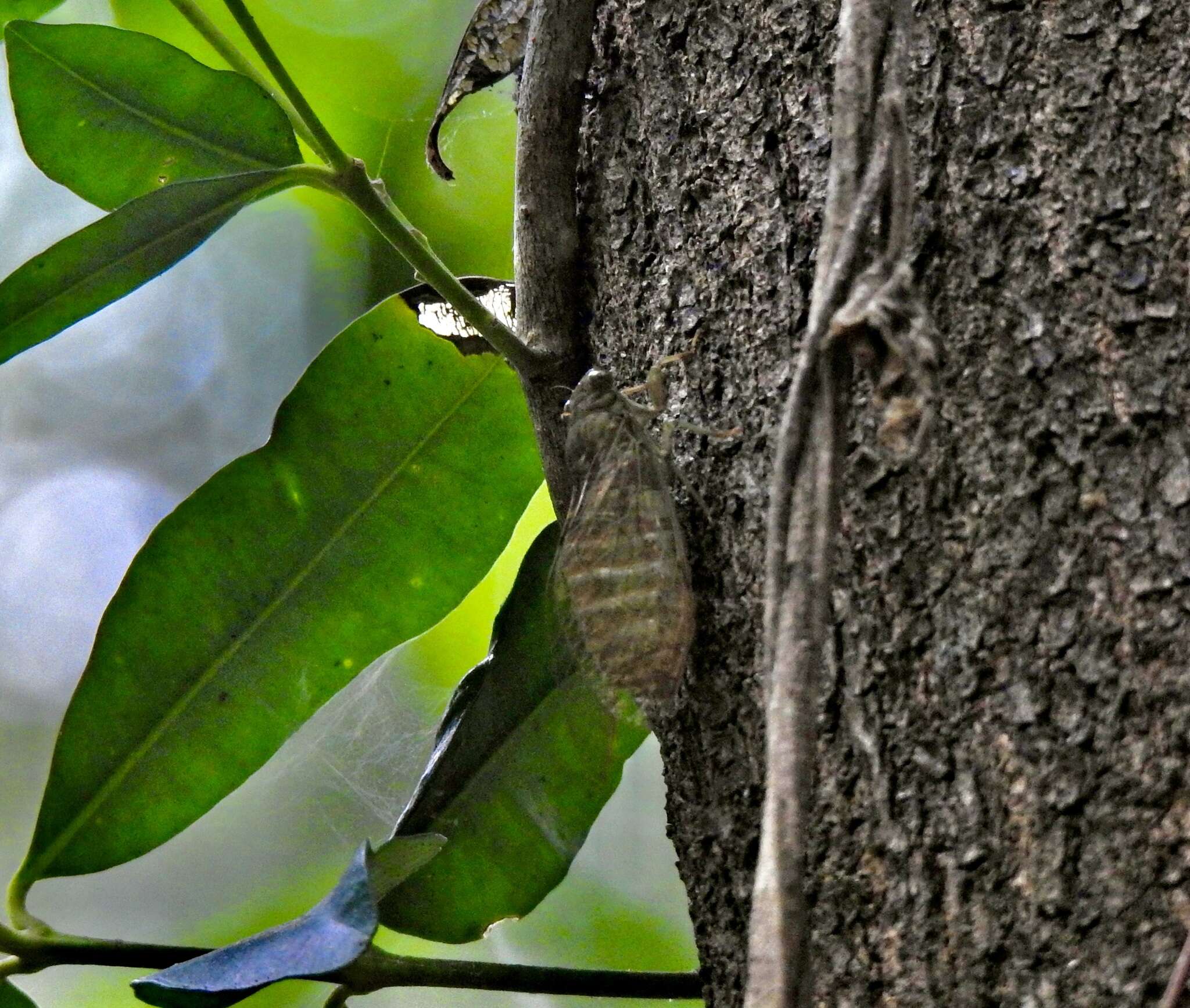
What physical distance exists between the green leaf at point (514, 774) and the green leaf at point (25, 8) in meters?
0.77

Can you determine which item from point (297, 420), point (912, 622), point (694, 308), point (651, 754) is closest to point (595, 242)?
point (694, 308)

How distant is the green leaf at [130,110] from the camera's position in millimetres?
968

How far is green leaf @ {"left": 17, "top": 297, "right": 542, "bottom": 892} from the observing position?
1069 mm

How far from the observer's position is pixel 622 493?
0.91 m

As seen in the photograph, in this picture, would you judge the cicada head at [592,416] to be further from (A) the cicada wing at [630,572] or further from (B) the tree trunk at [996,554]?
(B) the tree trunk at [996,554]

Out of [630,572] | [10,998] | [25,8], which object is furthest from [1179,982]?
[25,8]

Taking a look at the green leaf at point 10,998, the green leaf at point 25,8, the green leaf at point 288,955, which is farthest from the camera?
the green leaf at point 25,8

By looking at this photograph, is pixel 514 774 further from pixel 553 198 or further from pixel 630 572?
pixel 553 198

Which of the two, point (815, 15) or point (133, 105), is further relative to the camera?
point (133, 105)

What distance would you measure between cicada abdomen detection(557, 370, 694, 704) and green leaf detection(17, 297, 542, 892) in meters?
0.16

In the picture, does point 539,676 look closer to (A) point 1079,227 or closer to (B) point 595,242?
(B) point 595,242

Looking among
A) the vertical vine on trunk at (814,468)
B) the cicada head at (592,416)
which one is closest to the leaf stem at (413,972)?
the cicada head at (592,416)

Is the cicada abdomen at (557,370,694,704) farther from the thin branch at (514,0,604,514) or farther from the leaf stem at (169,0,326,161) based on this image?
the leaf stem at (169,0,326,161)

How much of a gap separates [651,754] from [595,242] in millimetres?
1854
